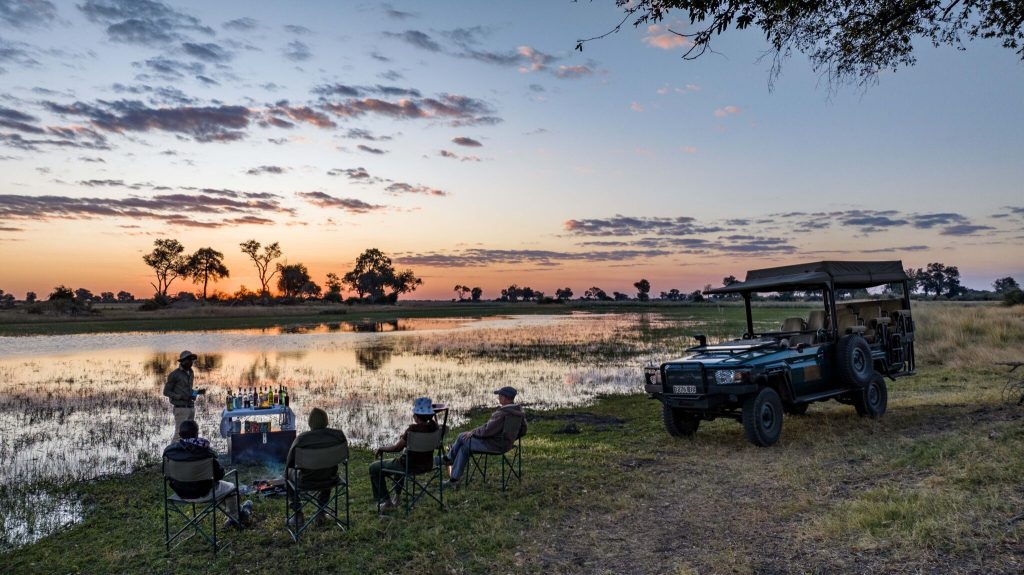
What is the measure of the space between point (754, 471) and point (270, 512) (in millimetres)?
6784

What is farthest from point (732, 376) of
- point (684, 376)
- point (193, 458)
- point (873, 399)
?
point (193, 458)

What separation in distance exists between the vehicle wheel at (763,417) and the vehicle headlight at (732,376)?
50cm

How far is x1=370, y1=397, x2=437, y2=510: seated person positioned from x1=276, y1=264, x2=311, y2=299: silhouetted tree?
481 feet

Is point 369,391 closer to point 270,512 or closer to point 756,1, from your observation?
point 270,512

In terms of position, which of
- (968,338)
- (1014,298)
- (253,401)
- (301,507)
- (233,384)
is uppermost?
(1014,298)

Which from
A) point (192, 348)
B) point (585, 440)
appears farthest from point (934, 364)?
point (192, 348)

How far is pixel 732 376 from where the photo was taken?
1023 centimetres

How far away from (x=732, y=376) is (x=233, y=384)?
1791cm

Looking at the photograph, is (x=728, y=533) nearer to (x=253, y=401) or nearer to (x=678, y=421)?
(x=678, y=421)

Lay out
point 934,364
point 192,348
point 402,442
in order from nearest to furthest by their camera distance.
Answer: point 402,442 → point 934,364 → point 192,348

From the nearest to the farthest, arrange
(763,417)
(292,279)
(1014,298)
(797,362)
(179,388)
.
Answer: (763,417)
(179,388)
(797,362)
(1014,298)
(292,279)

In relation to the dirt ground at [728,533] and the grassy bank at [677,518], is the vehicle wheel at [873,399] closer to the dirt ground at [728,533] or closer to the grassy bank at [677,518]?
the grassy bank at [677,518]

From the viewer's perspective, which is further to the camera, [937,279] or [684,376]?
[937,279]

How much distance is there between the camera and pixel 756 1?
7.92 metres
